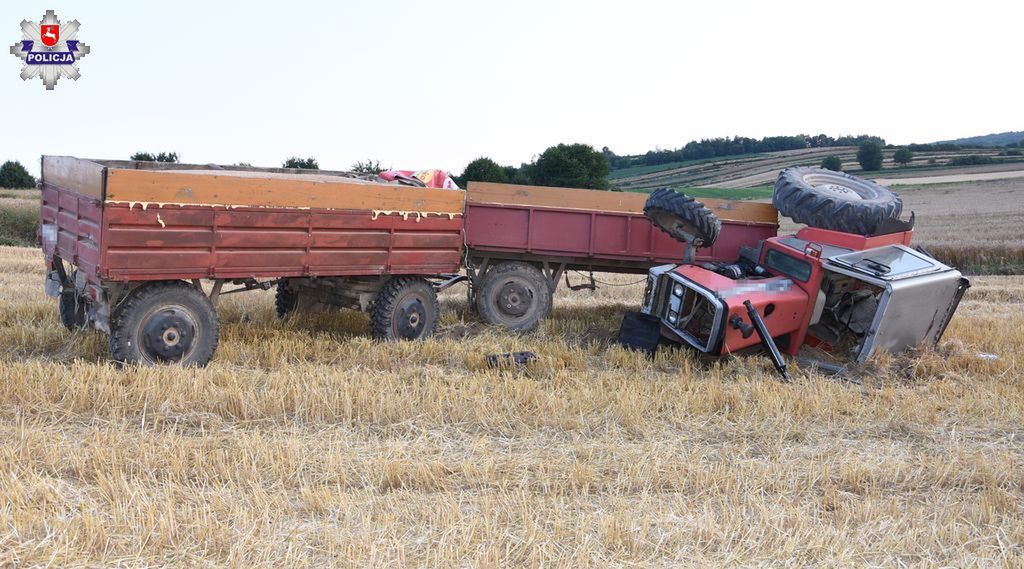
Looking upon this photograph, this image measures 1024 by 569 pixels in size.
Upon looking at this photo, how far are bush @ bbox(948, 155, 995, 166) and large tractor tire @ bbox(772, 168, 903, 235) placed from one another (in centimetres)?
4207

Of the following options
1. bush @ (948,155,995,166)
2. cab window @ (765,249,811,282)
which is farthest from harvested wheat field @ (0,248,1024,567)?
bush @ (948,155,995,166)

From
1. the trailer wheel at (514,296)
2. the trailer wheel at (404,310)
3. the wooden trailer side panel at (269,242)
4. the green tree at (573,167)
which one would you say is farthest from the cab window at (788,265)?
the green tree at (573,167)

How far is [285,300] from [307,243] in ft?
7.87

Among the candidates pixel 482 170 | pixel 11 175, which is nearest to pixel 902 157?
pixel 482 170

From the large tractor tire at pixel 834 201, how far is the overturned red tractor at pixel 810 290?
0.05 ft

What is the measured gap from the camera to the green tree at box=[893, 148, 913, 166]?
51188 mm

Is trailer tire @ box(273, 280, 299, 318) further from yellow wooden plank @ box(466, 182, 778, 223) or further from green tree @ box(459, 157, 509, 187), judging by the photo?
green tree @ box(459, 157, 509, 187)

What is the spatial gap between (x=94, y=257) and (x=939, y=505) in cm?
669

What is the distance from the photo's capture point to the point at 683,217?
32.7 feet

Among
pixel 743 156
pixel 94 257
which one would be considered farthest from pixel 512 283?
pixel 743 156

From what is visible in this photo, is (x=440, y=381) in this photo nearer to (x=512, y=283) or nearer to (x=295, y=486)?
(x=295, y=486)

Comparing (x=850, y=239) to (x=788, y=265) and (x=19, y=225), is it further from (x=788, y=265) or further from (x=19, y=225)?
(x=19, y=225)

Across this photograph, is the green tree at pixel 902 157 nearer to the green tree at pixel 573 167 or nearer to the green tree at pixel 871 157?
the green tree at pixel 871 157

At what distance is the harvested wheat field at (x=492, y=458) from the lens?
452cm
